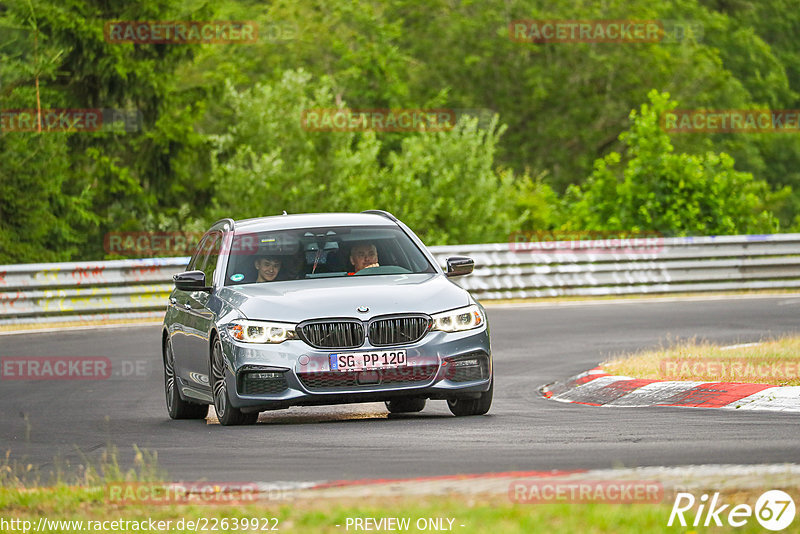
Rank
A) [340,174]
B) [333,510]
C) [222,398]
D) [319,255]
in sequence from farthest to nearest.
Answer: [340,174] → [319,255] → [222,398] → [333,510]

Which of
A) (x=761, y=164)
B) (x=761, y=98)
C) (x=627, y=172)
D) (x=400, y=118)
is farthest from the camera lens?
(x=761, y=98)

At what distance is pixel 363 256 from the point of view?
11828 millimetres

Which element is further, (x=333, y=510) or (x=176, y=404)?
(x=176, y=404)

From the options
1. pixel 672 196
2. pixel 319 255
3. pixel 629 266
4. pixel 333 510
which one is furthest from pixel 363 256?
pixel 672 196

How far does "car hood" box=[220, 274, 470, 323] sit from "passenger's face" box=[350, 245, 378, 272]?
38 centimetres

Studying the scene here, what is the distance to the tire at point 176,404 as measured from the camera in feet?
40.5

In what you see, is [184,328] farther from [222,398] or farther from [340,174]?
[340,174]

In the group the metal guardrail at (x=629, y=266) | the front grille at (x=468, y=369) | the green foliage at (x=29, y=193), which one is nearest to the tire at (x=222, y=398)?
the front grille at (x=468, y=369)

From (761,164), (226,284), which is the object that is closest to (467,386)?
(226,284)

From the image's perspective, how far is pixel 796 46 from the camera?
9200 centimetres

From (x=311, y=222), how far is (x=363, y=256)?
64 cm

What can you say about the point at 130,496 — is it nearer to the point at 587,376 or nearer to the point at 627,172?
the point at 587,376

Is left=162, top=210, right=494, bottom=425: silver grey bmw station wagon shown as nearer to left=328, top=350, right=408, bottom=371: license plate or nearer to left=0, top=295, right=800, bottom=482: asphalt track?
left=328, top=350, right=408, bottom=371: license plate

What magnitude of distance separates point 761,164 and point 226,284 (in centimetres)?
7098
